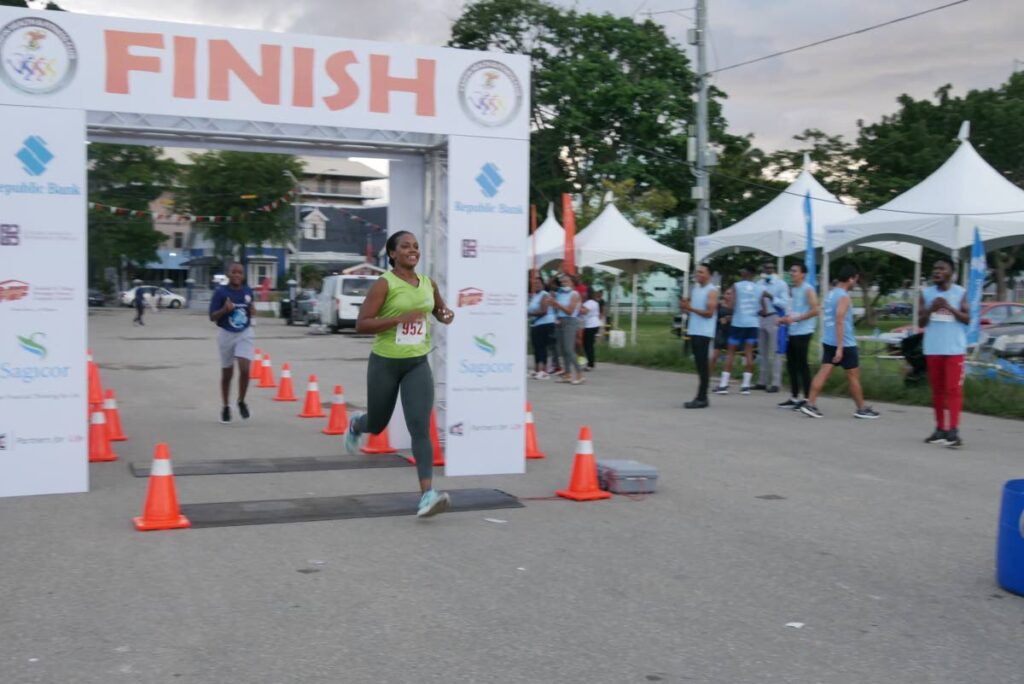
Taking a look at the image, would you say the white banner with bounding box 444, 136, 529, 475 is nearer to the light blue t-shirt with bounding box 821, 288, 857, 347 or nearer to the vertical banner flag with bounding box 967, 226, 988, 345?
the light blue t-shirt with bounding box 821, 288, 857, 347

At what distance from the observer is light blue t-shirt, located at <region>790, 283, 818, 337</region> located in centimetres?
1418

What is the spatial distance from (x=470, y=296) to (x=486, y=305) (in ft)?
0.59

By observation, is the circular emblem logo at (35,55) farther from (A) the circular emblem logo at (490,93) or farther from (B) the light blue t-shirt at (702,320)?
(B) the light blue t-shirt at (702,320)

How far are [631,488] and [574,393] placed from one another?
8296 mm

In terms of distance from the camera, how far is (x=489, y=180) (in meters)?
8.93

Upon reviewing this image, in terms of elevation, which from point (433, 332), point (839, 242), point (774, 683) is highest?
point (839, 242)

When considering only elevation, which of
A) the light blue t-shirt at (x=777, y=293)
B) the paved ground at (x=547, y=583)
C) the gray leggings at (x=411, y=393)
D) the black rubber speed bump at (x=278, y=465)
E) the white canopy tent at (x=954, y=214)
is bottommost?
the paved ground at (x=547, y=583)

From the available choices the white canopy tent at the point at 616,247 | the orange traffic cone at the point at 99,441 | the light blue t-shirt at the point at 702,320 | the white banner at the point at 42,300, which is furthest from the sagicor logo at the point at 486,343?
the white canopy tent at the point at 616,247

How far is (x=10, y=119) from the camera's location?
7574mm

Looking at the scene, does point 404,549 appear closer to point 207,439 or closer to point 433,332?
point 433,332

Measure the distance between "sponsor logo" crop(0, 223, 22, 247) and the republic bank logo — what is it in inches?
16.5

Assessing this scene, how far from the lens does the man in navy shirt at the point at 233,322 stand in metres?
12.0

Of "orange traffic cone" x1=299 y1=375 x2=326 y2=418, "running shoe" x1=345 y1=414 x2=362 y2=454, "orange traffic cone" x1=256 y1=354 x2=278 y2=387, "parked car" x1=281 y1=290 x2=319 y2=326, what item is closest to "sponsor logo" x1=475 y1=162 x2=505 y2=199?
"running shoe" x1=345 y1=414 x2=362 y2=454

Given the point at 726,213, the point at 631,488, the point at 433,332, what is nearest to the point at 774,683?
the point at 631,488
